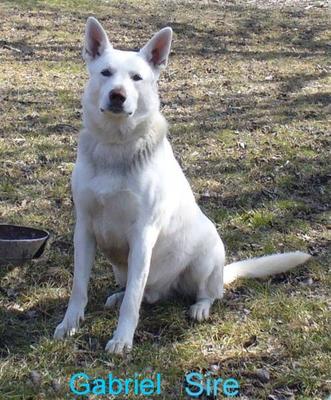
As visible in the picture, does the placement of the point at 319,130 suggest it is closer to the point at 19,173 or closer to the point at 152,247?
the point at 19,173

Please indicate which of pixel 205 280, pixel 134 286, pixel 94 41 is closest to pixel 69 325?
pixel 134 286

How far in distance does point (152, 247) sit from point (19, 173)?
258 centimetres

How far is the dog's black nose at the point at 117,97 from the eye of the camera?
10.9ft

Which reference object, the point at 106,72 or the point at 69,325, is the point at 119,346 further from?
the point at 106,72

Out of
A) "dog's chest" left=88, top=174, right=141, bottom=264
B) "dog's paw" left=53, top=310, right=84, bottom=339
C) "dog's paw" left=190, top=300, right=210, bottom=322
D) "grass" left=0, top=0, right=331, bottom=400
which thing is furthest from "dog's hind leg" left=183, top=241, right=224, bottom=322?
"dog's paw" left=53, top=310, right=84, bottom=339

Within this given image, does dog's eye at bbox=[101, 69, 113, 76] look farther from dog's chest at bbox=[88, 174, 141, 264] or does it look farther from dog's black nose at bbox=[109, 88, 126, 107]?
dog's chest at bbox=[88, 174, 141, 264]

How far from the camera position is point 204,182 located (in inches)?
237

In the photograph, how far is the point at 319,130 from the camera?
7.70 m

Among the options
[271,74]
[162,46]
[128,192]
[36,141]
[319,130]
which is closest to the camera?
[128,192]

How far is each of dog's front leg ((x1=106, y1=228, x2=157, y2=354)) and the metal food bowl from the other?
1.02m

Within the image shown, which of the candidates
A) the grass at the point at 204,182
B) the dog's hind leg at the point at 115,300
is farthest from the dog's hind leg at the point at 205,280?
the dog's hind leg at the point at 115,300

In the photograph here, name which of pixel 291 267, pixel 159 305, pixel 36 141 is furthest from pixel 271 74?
pixel 159 305

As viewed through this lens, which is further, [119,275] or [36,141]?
[36,141]

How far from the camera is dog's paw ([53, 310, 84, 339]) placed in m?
3.53
